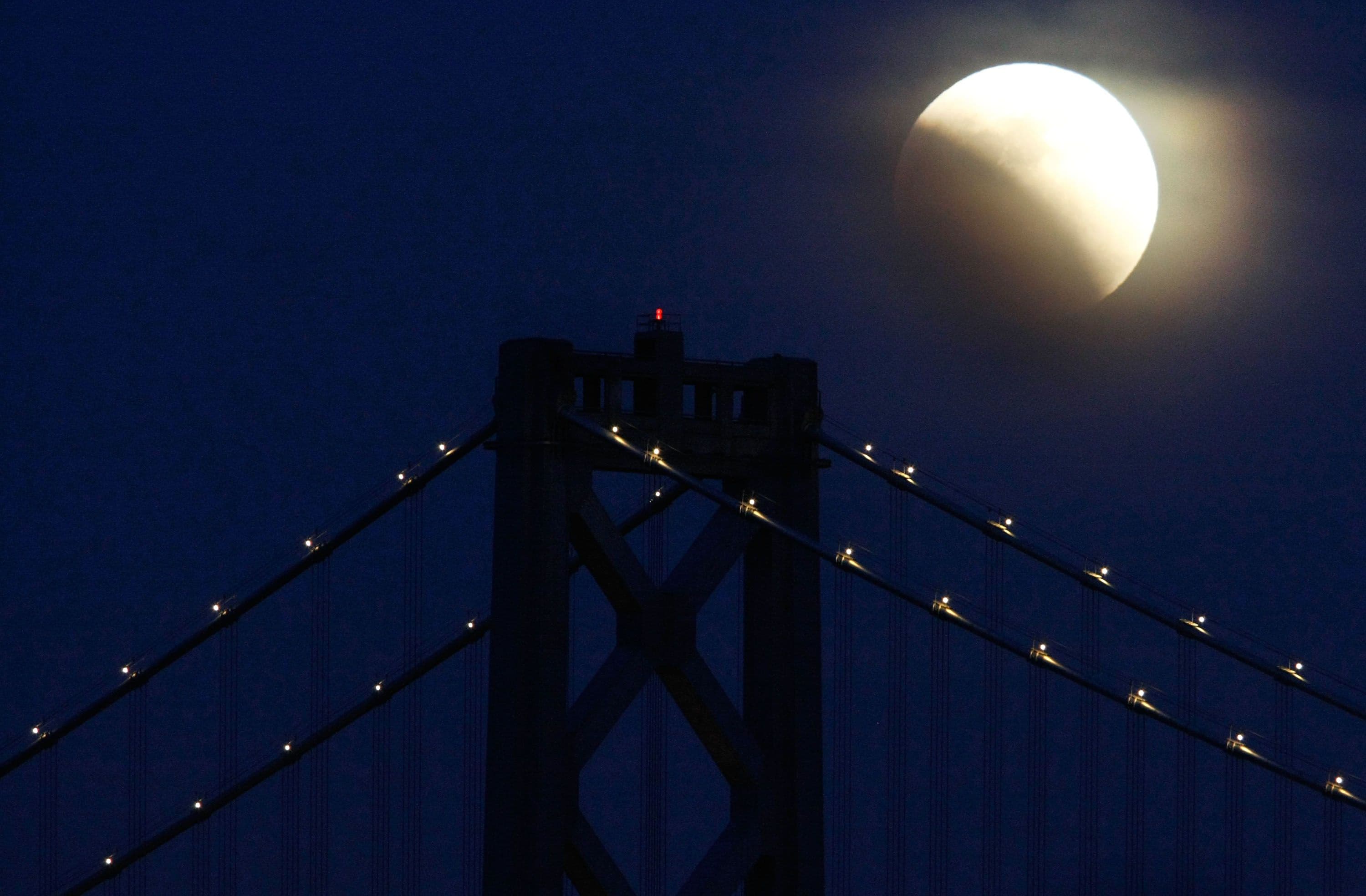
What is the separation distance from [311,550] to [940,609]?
14093mm

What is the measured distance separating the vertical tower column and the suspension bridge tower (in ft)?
0.09

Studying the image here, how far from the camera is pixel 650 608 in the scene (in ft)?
241

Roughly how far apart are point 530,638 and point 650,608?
288 centimetres

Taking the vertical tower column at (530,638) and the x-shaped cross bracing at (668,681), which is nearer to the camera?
the vertical tower column at (530,638)

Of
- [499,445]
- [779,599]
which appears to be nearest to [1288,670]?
[779,599]

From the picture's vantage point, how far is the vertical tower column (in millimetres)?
71625

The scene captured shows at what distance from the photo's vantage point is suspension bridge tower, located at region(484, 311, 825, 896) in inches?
2830

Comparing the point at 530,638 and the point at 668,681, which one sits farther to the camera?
the point at 668,681

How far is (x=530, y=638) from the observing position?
2830 inches

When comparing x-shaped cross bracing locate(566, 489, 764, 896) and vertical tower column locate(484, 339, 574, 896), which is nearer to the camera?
vertical tower column locate(484, 339, 574, 896)

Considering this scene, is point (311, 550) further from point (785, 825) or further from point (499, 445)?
point (785, 825)

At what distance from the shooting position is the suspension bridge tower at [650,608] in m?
71.9

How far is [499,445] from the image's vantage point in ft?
238

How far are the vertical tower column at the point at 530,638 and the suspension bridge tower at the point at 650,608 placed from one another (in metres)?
0.03
